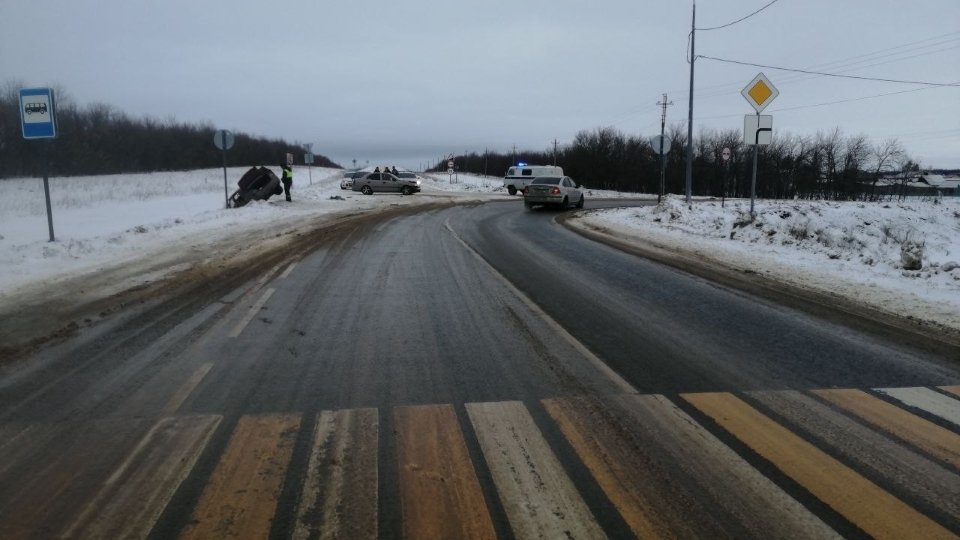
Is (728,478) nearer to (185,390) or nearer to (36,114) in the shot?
(185,390)

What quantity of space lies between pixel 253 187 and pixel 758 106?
19620 millimetres

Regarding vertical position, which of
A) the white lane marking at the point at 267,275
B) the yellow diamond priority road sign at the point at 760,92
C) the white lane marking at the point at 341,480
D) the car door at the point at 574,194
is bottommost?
the white lane marking at the point at 341,480

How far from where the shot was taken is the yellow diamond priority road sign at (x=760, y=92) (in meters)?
14.1

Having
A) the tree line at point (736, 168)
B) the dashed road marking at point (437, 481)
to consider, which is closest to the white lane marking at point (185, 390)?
the dashed road marking at point (437, 481)

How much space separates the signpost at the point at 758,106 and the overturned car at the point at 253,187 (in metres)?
18.9

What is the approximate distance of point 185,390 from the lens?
14.5ft

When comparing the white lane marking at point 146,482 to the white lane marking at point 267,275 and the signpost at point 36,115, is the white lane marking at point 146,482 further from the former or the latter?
the signpost at point 36,115

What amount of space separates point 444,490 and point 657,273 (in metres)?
7.71

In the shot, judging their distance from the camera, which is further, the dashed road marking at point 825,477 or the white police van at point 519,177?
the white police van at point 519,177

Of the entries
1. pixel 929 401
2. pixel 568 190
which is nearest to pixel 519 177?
pixel 568 190

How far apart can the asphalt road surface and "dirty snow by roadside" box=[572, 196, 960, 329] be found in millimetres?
2577

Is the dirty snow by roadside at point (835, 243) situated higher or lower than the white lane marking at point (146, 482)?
higher

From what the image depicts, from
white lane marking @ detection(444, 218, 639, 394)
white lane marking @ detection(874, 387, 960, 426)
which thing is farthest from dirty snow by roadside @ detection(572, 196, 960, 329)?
white lane marking @ detection(444, 218, 639, 394)

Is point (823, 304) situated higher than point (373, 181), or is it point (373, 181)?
point (373, 181)
